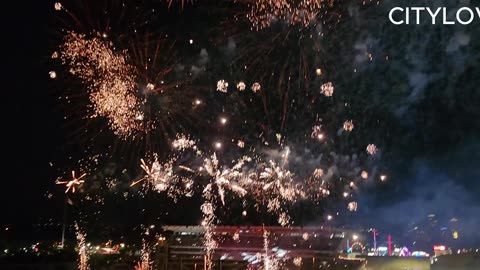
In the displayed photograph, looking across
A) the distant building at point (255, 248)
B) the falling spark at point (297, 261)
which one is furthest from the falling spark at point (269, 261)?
the falling spark at point (297, 261)

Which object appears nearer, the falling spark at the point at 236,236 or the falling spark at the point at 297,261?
the falling spark at the point at 297,261

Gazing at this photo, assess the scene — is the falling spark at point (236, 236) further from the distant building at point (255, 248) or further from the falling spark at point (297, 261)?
the falling spark at point (297, 261)

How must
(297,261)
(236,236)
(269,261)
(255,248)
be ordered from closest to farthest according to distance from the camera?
(297,261) < (269,261) < (255,248) < (236,236)

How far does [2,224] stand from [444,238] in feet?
160

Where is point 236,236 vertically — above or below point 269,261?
above

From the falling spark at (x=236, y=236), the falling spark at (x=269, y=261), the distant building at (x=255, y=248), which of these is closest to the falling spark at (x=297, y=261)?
the distant building at (x=255, y=248)

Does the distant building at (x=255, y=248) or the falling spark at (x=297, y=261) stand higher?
the distant building at (x=255, y=248)

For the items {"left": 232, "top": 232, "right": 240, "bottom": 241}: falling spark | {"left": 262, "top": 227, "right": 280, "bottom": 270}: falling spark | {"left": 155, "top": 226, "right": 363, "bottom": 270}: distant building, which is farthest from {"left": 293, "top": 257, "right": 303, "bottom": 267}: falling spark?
{"left": 232, "top": 232, "right": 240, "bottom": 241}: falling spark

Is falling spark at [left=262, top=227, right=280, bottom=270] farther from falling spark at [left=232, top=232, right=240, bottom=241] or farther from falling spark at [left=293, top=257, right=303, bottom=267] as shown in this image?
falling spark at [left=232, top=232, right=240, bottom=241]

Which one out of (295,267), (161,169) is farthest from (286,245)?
(161,169)

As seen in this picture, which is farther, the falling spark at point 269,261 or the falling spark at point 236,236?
the falling spark at point 236,236

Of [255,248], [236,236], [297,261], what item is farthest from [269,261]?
[236,236]

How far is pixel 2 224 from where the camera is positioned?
5331 centimetres

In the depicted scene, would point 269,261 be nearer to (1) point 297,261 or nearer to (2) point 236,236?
(1) point 297,261
